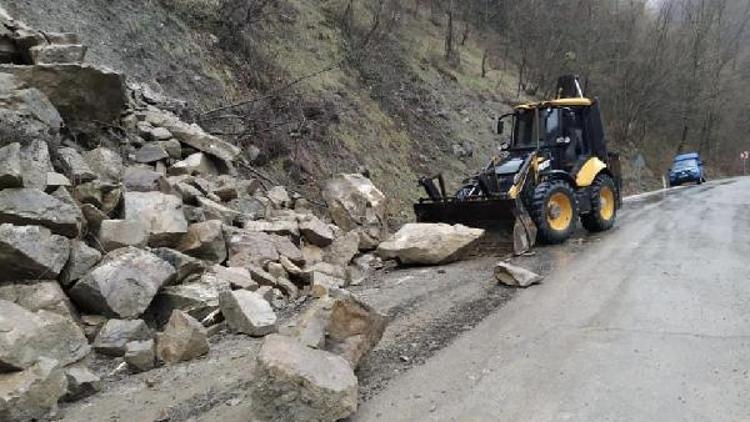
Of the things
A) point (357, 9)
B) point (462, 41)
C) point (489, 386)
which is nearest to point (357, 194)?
point (489, 386)

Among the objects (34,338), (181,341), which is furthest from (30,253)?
(181,341)

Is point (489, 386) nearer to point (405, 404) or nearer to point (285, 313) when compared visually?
point (405, 404)

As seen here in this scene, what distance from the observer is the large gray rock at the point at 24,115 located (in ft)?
20.8

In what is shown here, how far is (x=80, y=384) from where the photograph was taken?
461 cm

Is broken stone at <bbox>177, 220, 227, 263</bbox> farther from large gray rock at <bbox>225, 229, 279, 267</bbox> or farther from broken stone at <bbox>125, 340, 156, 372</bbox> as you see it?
broken stone at <bbox>125, 340, 156, 372</bbox>

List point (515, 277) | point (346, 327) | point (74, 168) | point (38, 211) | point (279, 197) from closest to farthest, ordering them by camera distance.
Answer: point (346, 327) → point (38, 211) → point (74, 168) → point (515, 277) → point (279, 197)

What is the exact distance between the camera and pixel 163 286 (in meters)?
6.24

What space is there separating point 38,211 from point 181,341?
191 centimetres

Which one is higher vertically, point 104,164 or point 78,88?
point 78,88

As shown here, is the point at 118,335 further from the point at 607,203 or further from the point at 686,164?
the point at 686,164

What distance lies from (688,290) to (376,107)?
39.7 ft

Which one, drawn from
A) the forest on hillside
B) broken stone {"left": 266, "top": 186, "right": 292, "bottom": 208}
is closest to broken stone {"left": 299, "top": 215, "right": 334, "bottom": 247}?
broken stone {"left": 266, "top": 186, "right": 292, "bottom": 208}

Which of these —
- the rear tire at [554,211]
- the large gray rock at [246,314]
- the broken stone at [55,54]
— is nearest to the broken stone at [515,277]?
the rear tire at [554,211]

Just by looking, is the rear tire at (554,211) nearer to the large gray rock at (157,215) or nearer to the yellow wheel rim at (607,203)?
the yellow wheel rim at (607,203)
